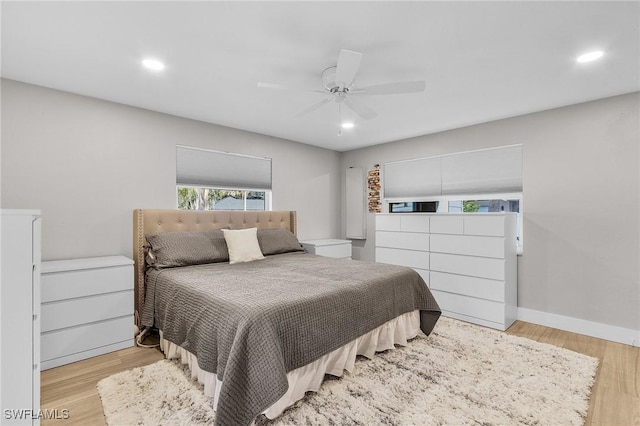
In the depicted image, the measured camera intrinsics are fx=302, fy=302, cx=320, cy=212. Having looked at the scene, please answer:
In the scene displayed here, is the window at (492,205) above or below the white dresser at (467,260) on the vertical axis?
above

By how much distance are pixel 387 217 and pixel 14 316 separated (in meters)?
3.73

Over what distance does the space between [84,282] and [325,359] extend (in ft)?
6.82

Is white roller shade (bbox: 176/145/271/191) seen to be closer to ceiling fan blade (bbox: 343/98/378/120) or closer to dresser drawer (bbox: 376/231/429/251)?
dresser drawer (bbox: 376/231/429/251)

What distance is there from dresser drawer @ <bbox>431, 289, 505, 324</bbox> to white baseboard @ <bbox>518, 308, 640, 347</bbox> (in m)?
0.55

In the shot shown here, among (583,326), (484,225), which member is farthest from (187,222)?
(583,326)

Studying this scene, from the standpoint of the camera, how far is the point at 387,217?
425cm

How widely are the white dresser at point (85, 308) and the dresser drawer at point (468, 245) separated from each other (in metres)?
3.33

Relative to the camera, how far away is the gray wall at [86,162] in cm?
263

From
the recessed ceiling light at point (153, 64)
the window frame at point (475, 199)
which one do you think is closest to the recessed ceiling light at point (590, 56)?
the window frame at point (475, 199)

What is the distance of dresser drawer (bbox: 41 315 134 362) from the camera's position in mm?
2350

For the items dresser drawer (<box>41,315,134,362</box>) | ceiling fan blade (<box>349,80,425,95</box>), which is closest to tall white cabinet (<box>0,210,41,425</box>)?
dresser drawer (<box>41,315,134,362</box>)

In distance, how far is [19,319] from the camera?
4.52 ft

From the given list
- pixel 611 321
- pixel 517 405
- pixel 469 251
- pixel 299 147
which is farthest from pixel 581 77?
pixel 299 147

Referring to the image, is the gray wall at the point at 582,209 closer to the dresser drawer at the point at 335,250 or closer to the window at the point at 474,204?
the window at the point at 474,204
